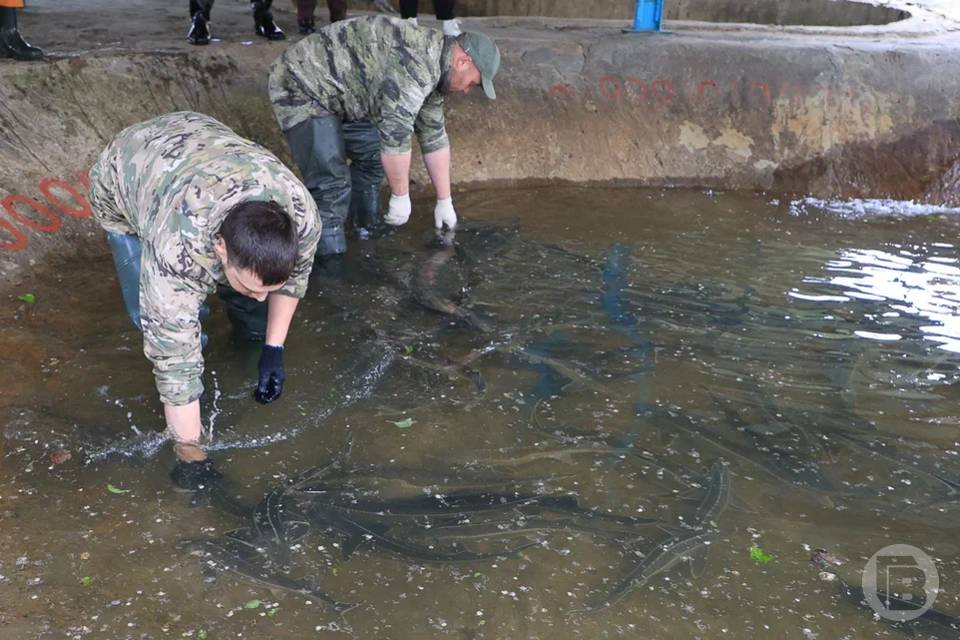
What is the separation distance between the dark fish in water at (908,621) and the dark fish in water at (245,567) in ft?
4.87

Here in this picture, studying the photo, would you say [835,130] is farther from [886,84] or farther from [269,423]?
[269,423]

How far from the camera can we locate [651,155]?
6770 mm

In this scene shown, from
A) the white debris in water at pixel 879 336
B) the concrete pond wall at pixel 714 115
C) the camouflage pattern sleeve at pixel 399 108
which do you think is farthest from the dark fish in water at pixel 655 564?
the concrete pond wall at pixel 714 115

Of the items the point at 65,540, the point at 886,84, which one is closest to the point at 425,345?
the point at 65,540

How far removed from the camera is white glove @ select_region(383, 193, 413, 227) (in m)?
4.81

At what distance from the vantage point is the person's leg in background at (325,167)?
4625mm

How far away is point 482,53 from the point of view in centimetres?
434

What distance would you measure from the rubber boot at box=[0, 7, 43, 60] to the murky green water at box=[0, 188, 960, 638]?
4.69ft

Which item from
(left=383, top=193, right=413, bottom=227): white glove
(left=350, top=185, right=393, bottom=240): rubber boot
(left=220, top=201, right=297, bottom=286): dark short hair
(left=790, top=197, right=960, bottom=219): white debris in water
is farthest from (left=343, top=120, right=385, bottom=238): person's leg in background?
(left=790, top=197, right=960, bottom=219): white debris in water

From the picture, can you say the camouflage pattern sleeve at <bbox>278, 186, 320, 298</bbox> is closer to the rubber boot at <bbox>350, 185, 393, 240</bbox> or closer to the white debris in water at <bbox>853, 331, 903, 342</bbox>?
the rubber boot at <bbox>350, 185, 393, 240</bbox>

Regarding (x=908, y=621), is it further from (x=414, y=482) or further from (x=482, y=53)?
(x=482, y=53)

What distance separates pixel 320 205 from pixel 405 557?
2.46 meters

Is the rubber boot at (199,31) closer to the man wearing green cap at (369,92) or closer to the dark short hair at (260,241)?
the man wearing green cap at (369,92)

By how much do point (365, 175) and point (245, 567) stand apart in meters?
3.06
